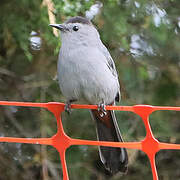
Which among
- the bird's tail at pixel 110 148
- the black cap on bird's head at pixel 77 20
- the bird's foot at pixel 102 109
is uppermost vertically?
the black cap on bird's head at pixel 77 20

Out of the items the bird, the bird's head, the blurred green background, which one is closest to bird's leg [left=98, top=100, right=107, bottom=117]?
the bird

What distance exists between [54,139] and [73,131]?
A: 65.3 inches

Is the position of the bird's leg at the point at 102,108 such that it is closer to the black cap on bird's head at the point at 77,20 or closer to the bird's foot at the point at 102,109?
the bird's foot at the point at 102,109

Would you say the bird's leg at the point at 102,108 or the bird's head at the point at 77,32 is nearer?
the bird's leg at the point at 102,108

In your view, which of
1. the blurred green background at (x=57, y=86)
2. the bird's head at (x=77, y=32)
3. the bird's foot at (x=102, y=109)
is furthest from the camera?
the blurred green background at (x=57, y=86)

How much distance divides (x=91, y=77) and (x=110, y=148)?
53cm

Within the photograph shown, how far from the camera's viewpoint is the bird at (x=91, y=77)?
2859 millimetres

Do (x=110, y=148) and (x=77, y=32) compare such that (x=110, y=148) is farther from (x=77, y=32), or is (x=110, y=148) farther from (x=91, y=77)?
(x=77, y=32)

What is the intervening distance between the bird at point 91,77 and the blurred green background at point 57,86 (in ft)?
1.78

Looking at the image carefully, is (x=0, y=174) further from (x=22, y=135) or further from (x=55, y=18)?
(x=55, y=18)

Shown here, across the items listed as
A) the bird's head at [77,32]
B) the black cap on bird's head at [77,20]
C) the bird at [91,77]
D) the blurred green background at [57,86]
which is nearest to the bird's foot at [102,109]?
the bird at [91,77]

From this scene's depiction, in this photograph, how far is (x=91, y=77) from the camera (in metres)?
2.86

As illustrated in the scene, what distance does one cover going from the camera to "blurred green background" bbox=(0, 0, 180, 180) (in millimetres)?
3734

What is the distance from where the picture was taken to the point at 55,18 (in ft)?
11.5
